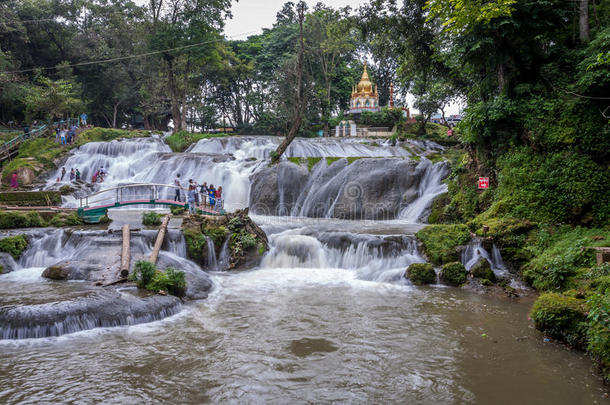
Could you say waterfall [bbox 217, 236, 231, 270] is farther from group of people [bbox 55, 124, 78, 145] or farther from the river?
group of people [bbox 55, 124, 78, 145]

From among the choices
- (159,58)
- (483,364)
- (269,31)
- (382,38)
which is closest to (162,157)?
(159,58)

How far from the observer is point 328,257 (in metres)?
13.4

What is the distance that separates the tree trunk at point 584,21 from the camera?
12094 millimetres

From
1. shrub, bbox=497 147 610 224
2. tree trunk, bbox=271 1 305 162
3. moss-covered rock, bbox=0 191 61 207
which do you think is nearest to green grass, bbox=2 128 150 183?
moss-covered rock, bbox=0 191 61 207

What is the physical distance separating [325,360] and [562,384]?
3465mm

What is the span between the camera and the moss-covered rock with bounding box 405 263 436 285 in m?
11.0

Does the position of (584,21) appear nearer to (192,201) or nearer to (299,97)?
(299,97)

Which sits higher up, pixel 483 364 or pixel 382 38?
pixel 382 38

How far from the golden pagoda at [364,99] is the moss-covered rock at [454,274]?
3841 centimetres

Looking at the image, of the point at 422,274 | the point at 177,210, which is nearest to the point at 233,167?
the point at 177,210

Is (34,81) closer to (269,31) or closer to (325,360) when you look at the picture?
(269,31)

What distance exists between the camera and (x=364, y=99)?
158ft

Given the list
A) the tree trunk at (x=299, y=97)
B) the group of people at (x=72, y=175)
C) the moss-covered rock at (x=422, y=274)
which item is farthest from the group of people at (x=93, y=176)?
the moss-covered rock at (x=422, y=274)

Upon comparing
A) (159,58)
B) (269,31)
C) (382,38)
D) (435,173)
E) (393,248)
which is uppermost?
(269,31)
